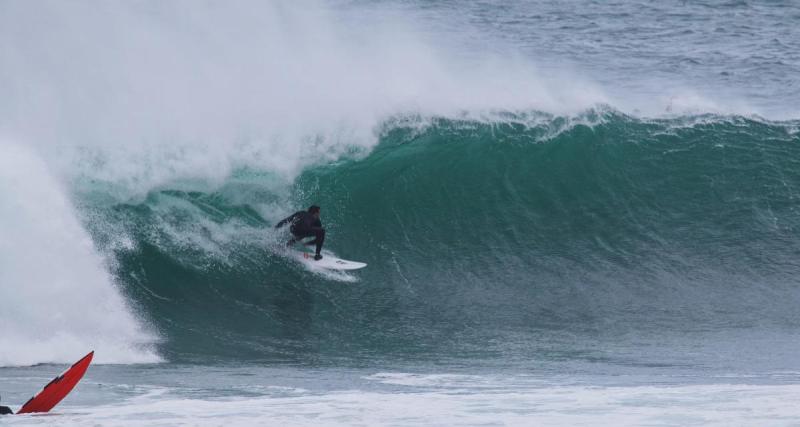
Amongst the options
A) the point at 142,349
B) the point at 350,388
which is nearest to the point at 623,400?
the point at 350,388

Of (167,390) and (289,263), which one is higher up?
(289,263)

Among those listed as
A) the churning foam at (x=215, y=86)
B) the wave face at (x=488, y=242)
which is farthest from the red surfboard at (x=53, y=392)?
the churning foam at (x=215, y=86)

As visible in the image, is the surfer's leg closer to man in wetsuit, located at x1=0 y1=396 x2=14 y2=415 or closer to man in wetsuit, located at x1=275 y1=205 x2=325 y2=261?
man in wetsuit, located at x1=275 y1=205 x2=325 y2=261

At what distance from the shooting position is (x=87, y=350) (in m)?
10.1

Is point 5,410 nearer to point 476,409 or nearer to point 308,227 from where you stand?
point 476,409

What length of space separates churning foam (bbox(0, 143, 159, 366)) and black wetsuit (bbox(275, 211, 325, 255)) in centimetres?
226

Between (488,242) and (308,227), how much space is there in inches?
103

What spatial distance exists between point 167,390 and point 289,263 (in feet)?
13.4

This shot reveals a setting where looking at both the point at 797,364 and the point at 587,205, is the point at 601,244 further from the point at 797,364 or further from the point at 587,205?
the point at 797,364

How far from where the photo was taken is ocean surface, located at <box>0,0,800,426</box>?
922 centimetres

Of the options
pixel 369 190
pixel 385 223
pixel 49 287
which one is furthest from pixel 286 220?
pixel 49 287

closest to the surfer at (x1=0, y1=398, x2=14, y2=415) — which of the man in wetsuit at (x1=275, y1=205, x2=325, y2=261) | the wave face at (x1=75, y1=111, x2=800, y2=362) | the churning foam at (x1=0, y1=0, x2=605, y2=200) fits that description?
the wave face at (x1=75, y1=111, x2=800, y2=362)

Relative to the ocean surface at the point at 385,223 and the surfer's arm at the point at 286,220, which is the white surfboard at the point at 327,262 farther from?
the surfer's arm at the point at 286,220

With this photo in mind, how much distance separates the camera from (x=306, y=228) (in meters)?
12.6
